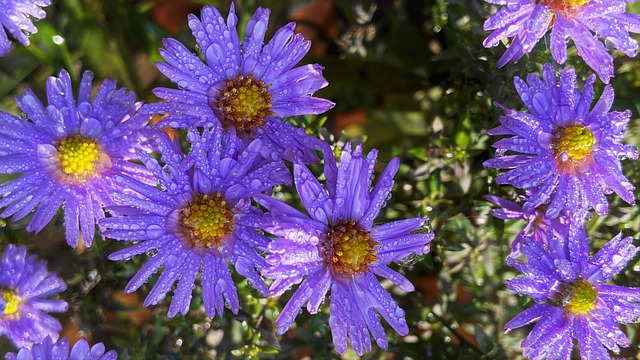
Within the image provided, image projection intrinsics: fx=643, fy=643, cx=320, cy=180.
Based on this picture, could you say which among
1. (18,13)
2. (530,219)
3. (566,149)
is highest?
(18,13)

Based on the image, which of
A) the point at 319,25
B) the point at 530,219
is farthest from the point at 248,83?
the point at 319,25

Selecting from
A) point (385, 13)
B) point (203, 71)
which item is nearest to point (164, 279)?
point (203, 71)

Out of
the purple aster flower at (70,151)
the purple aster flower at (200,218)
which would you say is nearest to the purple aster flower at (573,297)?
the purple aster flower at (200,218)

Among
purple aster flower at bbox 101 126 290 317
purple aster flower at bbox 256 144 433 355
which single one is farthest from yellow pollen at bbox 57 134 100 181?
purple aster flower at bbox 256 144 433 355

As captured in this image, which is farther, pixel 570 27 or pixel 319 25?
pixel 319 25

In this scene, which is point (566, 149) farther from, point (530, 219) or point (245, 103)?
point (245, 103)

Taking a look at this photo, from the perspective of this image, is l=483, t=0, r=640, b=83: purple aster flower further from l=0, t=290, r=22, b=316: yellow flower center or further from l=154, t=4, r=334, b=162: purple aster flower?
l=0, t=290, r=22, b=316: yellow flower center

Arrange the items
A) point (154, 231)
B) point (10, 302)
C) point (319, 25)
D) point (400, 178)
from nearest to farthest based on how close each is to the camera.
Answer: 1. point (154, 231)
2. point (10, 302)
3. point (400, 178)
4. point (319, 25)

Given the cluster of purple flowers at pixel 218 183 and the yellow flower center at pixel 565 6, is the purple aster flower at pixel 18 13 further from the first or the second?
the yellow flower center at pixel 565 6
